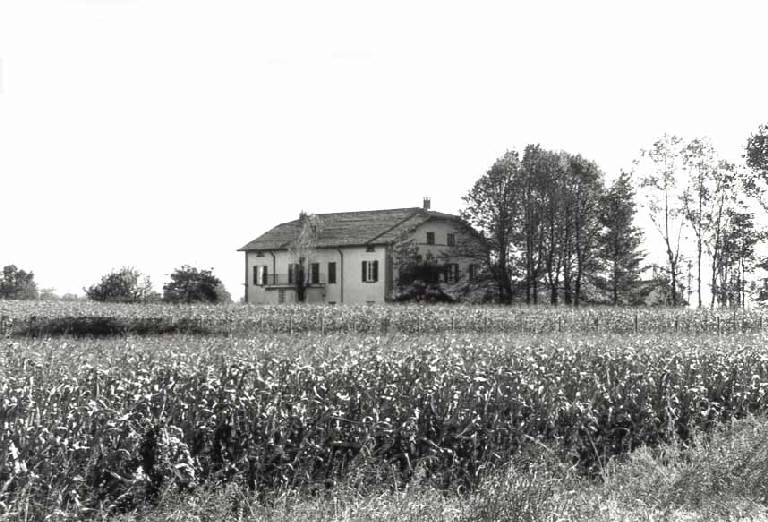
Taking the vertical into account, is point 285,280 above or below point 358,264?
below

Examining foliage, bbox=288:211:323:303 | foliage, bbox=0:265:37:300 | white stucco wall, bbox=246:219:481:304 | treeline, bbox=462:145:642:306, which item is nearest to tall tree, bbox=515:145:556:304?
treeline, bbox=462:145:642:306

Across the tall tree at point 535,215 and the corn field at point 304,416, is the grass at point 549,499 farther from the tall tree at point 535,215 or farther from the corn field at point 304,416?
the tall tree at point 535,215

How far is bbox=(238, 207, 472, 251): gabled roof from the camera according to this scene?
5710 cm

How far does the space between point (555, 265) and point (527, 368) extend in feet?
149

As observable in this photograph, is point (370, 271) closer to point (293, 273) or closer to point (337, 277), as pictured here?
point (337, 277)

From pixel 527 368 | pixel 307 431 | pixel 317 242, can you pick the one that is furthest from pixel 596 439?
pixel 317 242

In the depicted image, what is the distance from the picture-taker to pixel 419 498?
282 inches

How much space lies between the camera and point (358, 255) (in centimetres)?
5744

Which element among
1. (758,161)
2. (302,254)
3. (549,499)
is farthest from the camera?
(302,254)

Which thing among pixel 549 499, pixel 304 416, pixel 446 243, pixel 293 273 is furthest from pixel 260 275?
pixel 549 499

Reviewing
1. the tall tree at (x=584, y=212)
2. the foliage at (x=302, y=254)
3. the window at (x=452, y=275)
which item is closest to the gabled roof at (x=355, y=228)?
the foliage at (x=302, y=254)

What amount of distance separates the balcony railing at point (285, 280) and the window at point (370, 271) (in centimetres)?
372

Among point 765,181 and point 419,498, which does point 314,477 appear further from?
point 765,181

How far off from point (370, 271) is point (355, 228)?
478 centimetres
